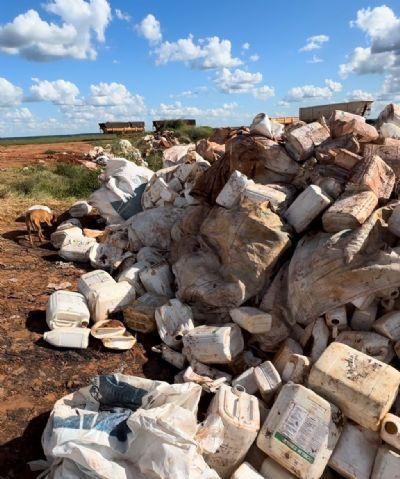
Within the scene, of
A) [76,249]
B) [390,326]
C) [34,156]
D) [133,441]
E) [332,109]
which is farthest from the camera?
[34,156]

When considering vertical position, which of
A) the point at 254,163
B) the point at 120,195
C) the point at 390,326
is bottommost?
the point at 390,326

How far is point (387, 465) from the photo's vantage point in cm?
→ 226

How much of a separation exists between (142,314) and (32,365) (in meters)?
0.95

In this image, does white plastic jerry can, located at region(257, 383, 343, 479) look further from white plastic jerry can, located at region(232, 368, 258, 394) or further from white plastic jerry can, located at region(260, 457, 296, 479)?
white plastic jerry can, located at region(232, 368, 258, 394)

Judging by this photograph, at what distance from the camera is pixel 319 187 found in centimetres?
362

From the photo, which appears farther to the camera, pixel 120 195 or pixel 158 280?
pixel 120 195

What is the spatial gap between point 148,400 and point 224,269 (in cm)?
141

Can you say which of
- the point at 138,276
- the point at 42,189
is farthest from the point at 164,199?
the point at 42,189

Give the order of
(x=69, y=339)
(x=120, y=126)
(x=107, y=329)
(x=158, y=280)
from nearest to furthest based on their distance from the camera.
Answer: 1. (x=69, y=339)
2. (x=107, y=329)
3. (x=158, y=280)
4. (x=120, y=126)

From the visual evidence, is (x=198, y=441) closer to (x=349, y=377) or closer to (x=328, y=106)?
(x=349, y=377)

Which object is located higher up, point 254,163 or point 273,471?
point 254,163

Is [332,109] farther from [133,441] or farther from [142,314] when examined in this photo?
[133,441]

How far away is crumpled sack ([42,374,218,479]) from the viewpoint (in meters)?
2.02

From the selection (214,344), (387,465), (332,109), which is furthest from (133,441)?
(332,109)
